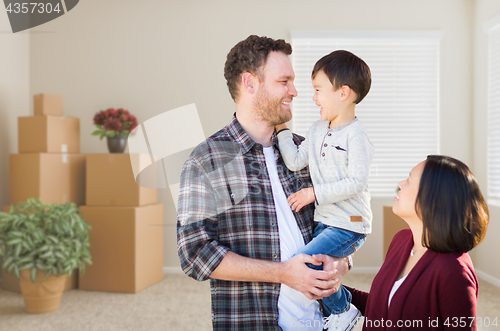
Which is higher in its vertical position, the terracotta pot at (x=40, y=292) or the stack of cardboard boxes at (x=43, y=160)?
the stack of cardboard boxes at (x=43, y=160)

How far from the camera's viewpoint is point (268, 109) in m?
1.32

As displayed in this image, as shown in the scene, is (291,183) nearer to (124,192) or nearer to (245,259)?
(245,259)

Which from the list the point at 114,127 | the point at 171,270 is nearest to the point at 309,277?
the point at 114,127

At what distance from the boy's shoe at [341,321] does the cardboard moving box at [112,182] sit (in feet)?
8.99

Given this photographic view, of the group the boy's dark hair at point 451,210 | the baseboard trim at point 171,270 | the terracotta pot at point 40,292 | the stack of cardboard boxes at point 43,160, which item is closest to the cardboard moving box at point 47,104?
the stack of cardboard boxes at point 43,160

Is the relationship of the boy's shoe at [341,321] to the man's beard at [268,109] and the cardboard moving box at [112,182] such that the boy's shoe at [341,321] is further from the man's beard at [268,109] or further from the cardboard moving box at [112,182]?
the cardboard moving box at [112,182]

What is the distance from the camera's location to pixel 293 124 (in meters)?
4.32

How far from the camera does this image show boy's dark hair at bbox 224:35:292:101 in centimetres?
132

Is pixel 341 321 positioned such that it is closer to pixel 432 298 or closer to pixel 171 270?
pixel 432 298

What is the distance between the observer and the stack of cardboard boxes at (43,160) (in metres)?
3.56

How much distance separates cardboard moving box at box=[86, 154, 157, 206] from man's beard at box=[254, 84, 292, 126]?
102 inches

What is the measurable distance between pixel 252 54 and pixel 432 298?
858mm

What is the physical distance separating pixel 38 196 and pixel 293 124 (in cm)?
247

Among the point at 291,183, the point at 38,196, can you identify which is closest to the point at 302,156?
the point at 291,183
